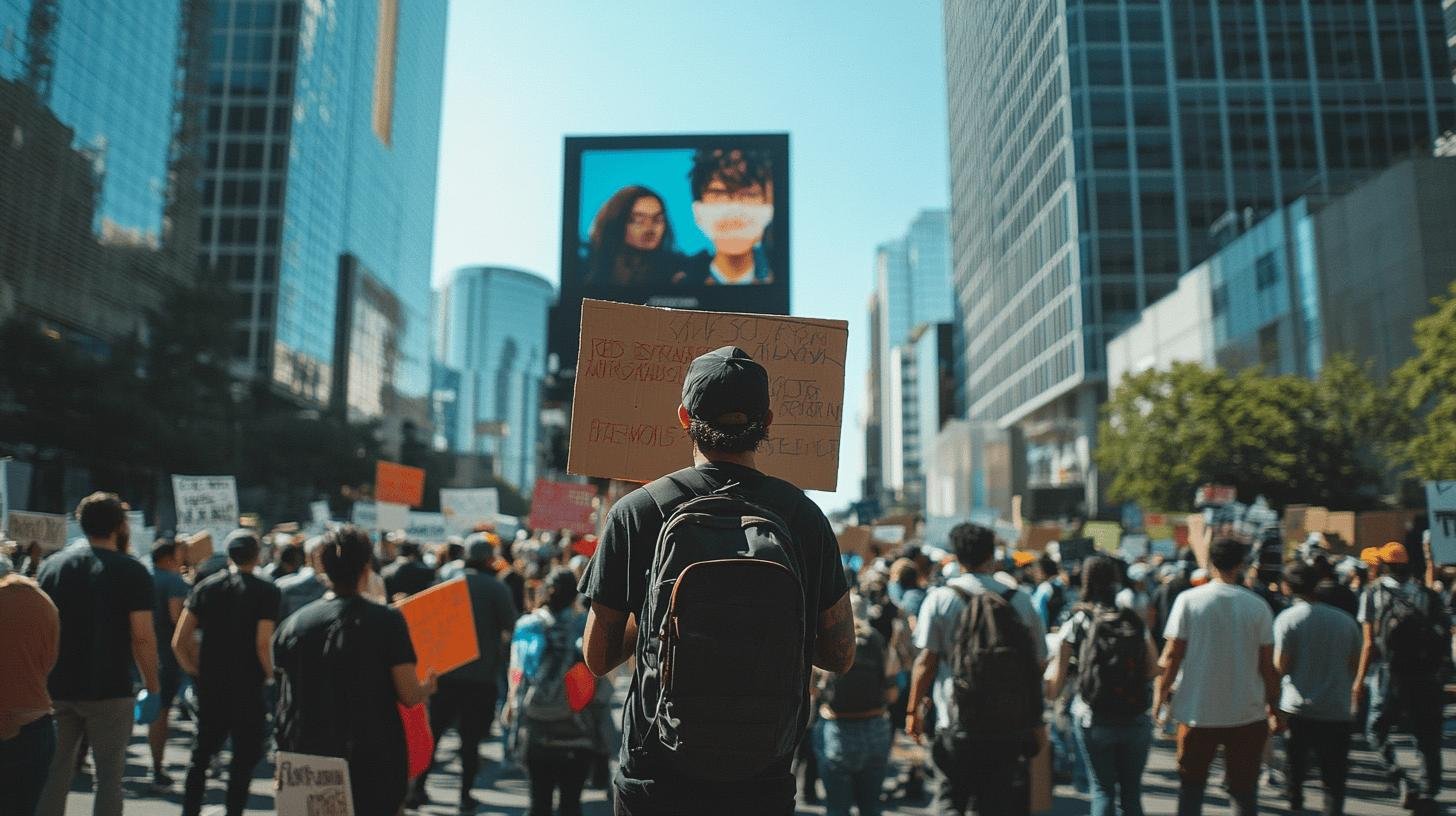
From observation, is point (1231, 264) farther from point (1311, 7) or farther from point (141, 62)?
point (141, 62)

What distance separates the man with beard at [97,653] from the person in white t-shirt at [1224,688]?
553 cm

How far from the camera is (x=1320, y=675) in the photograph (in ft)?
21.8

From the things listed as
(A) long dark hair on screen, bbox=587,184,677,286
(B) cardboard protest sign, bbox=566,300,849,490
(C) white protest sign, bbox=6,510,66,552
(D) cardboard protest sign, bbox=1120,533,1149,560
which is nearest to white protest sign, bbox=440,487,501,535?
(A) long dark hair on screen, bbox=587,184,677,286

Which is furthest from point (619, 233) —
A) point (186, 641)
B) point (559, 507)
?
point (186, 641)

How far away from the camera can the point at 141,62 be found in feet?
176

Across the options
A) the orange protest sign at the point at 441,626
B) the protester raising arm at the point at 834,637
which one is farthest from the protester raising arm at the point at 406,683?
the protester raising arm at the point at 834,637

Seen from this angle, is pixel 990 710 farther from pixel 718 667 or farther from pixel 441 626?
pixel 718 667

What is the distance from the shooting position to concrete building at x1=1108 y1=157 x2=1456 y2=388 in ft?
114

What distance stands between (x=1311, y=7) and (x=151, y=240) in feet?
231

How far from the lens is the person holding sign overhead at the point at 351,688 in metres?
4.18

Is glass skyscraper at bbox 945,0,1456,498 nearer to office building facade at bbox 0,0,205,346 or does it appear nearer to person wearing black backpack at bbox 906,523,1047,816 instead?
office building facade at bbox 0,0,205,346

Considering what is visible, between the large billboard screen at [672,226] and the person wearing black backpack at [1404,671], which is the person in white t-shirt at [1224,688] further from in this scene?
the large billboard screen at [672,226]

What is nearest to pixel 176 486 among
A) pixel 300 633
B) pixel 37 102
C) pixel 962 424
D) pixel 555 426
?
pixel 300 633

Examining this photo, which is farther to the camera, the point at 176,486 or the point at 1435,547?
the point at 176,486
